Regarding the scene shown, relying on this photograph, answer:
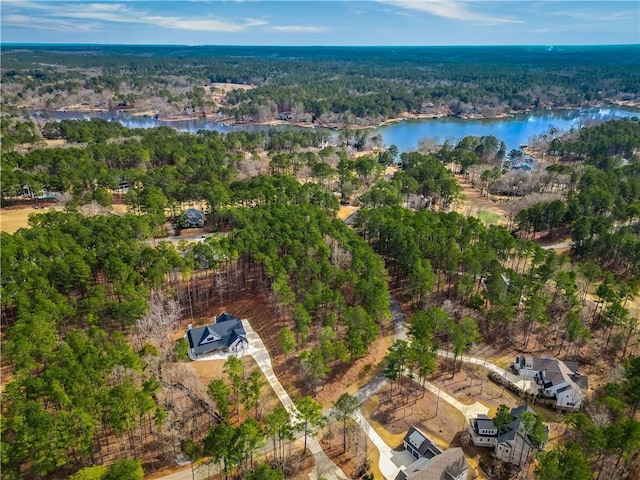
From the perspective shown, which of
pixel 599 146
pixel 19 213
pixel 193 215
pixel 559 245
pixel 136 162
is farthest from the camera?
pixel 599 146

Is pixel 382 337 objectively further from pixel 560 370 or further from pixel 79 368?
pixel 79 368

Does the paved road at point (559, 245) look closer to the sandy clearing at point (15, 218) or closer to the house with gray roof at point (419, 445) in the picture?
the house with gray roof at point (419, 445)

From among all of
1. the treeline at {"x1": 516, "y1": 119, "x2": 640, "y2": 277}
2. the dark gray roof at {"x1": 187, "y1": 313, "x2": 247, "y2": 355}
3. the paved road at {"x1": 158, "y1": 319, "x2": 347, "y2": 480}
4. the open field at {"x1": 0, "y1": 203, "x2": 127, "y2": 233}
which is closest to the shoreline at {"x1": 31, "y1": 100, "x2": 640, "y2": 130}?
the treeline at {"x1": 516, "y1": 119, "x2": 640, "y2": 277}

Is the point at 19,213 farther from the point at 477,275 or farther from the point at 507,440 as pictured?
the point at 507,440

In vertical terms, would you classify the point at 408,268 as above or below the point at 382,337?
above

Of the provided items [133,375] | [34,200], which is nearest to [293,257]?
[133,375]

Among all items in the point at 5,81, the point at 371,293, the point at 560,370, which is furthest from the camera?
the point at 5,81

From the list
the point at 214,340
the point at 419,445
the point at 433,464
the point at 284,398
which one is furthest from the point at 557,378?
the point at 214,340
